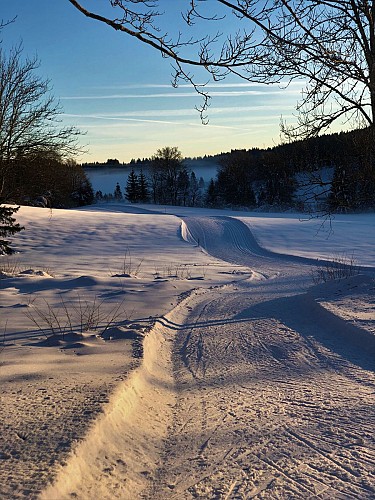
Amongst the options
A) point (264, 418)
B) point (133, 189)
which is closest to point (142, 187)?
point (133, 189)

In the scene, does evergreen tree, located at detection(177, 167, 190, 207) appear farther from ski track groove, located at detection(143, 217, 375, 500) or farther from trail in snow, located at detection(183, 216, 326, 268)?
ski track groove, located at detection(143, 217, 375, 500)

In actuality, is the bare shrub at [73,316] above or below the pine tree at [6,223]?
below

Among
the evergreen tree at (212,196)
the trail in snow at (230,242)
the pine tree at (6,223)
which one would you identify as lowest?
the trail in snow at (230,242)

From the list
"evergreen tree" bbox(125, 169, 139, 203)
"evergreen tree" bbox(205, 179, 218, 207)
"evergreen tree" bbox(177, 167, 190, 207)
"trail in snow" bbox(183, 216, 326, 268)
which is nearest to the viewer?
"trail in snow" bbox(183, 216, 326, 268)

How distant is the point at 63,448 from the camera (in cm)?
254

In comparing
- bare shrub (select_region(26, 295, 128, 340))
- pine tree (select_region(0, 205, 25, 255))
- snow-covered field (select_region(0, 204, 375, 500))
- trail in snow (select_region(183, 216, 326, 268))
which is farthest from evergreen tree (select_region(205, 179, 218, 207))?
bare shrub (select_region(26, 295, 128, 340))

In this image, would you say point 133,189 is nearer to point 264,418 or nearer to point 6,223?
point 6,223

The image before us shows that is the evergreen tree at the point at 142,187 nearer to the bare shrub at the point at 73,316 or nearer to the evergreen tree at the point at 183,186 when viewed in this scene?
the evergreen tree at the point at 183,186

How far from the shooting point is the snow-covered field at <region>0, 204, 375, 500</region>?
2.46 meters

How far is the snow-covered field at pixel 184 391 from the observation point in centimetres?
246

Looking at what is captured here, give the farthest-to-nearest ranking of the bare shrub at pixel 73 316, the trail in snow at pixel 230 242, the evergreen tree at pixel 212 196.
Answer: the evergreen tree at pixel 212 196, the trail in snow at pixel 230 242, the bare shrub at pixel 73 316

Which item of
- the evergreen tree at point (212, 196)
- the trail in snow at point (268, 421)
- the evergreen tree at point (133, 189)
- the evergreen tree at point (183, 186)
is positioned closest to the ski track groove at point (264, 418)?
the trail in snow at point (268, 421)

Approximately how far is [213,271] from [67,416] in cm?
1044

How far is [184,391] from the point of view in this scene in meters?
3.96
